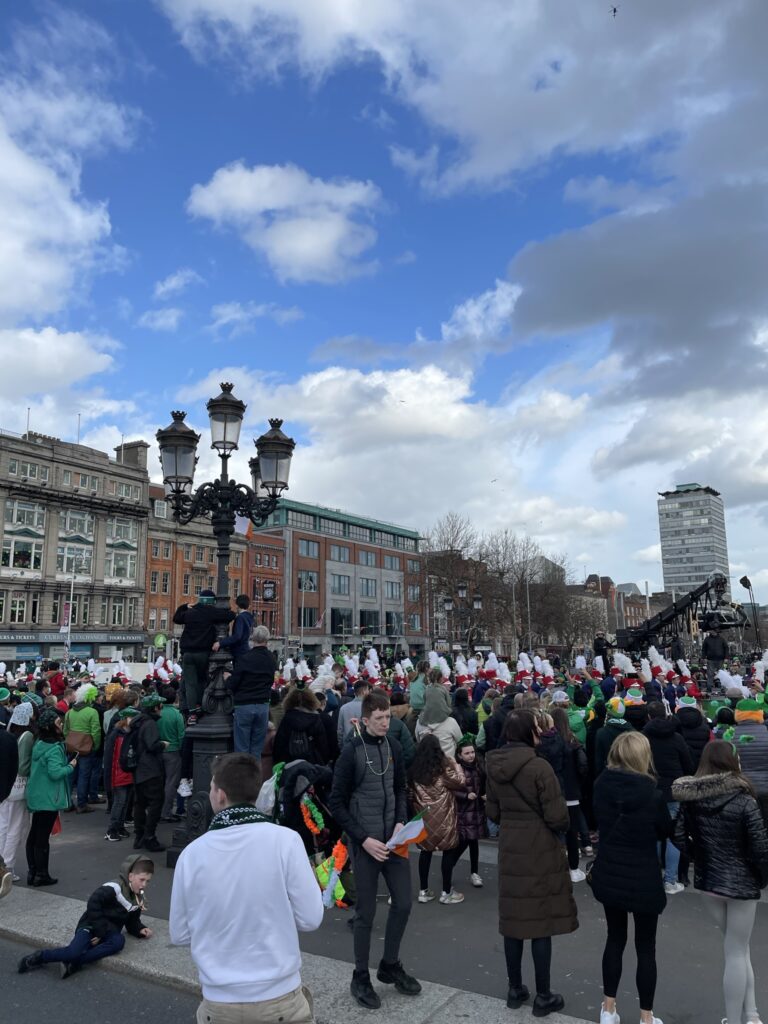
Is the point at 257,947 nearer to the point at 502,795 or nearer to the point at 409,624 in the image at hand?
the point at 502,795

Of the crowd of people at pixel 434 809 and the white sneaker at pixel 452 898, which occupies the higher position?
the crowd of people at pixel 434 809

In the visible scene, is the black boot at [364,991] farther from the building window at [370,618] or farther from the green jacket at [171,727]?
the building window at [370,618]

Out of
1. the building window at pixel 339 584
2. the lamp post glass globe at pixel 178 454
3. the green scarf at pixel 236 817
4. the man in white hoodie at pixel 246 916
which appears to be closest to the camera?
the man in white hoodie at pixel 246 916

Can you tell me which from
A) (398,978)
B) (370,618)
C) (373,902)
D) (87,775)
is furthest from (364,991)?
(370,618)

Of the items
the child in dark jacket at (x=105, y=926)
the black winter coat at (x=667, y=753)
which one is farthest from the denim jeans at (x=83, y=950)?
the black winter coat at (x=667, y=753)

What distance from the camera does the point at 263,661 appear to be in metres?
7.88

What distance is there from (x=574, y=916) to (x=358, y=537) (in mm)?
79211

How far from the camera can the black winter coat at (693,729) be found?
25.6ft

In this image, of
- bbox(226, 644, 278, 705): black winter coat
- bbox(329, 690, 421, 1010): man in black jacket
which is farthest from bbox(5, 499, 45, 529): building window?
bbox(329, 690, 421, 1010): man in black jacket

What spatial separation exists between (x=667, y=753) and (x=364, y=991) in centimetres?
385

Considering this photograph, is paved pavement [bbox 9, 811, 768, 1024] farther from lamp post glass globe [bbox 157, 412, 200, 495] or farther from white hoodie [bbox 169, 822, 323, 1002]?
lamp post glass globe [bbox 157, 412, 200, 495]

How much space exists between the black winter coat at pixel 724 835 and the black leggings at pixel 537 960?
1041 mm

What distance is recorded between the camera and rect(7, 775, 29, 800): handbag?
730cm

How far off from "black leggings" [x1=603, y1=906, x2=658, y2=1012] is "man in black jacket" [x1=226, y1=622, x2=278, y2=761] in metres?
4.49
